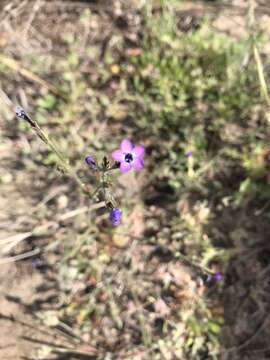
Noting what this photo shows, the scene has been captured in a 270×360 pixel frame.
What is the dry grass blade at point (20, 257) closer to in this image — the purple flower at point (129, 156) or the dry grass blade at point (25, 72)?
the purple flower at point (129, 156)

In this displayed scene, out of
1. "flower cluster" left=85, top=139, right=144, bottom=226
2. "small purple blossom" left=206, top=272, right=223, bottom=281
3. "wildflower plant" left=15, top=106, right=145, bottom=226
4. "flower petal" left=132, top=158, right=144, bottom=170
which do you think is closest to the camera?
"wildflower plant" left=15, top=106, right=145, bottom=226

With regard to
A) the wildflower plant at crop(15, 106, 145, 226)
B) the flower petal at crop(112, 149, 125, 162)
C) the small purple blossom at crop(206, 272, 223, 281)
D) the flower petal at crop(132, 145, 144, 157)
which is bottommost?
the small purple blossom at crop(206, 272, 223, 281)

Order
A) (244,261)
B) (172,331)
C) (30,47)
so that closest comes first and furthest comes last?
(172,331) → (244,261) → (30,47)

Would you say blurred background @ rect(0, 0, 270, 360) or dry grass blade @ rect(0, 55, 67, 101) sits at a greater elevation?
dry grass blade @ rect(0, 55, 67, 101)

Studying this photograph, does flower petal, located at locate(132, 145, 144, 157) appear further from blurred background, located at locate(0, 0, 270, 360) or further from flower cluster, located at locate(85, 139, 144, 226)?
blurred background, located at locate(0, 0, 270, 360)

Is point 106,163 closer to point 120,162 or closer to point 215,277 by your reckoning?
point 120,162

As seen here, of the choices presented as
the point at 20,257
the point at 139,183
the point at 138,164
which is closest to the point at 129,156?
the point at 138,164

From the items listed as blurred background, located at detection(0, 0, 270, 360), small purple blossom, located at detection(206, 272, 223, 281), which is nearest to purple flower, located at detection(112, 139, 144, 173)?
blurred background, located at detection(0, 0, 270, 360)

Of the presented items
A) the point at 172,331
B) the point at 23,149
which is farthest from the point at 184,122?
the point at 172,331

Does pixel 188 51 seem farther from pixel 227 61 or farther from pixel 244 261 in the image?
pixel 244 261
